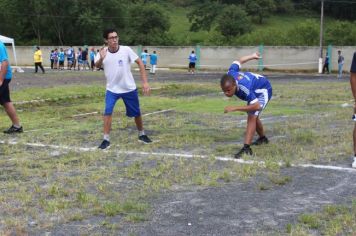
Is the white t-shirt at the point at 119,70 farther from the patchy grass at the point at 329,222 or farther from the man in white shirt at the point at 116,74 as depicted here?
the patchy grass at the point at 329,222

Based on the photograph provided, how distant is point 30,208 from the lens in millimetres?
5574

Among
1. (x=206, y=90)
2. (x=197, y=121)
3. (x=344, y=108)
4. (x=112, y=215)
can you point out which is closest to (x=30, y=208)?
(x=112, y=215)

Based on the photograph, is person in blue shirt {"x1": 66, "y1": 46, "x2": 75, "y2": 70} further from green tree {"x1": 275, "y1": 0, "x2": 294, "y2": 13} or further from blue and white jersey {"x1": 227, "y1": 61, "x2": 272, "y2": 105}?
green tree {"x1": 275, "y1": 0, "x2": 294, "y2": 13}

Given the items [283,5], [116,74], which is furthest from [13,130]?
[283,5]

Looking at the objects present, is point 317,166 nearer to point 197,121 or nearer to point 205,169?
point 205,169

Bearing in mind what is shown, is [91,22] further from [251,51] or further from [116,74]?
[116,74]

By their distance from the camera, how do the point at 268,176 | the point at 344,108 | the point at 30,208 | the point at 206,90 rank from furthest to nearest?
the point at 206,90 → the point at 344,108 → the point at 268,176 → the point at 30,208

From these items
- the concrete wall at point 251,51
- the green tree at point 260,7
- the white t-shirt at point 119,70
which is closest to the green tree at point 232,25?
the concrete wall at point 251,51

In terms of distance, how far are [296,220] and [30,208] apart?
2552 mm

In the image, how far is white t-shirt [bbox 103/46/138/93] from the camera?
364 inches

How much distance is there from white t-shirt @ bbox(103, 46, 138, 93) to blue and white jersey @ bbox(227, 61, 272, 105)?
1796 mm

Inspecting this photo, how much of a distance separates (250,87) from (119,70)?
223 centimetres

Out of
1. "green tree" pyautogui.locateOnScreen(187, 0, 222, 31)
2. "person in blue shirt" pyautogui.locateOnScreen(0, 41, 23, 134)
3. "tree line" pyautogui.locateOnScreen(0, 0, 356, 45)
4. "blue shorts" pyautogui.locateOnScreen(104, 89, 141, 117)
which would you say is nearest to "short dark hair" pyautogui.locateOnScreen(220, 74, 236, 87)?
"blue shorts" pyautogui.locateOnScreen(104, 89, 141, 117)

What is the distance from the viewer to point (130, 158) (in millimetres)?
8125
